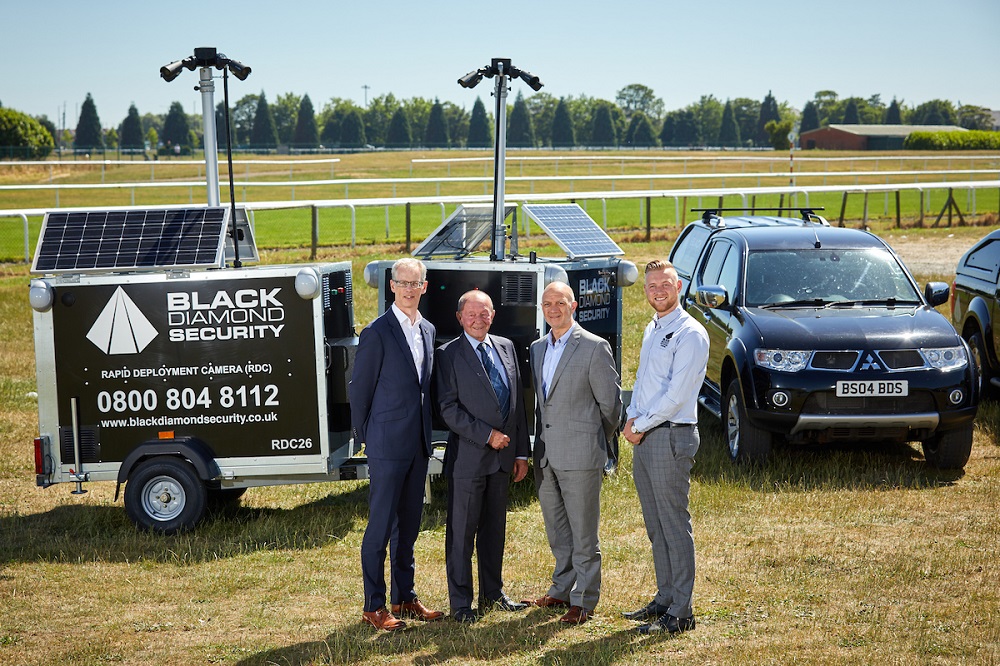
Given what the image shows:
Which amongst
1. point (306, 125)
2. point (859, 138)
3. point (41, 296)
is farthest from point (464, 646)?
point (306, 125)

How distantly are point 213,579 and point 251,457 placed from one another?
46.5 inches

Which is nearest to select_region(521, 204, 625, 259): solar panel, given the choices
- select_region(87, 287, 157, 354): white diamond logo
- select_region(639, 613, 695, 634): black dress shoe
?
select_region(87, 287, 157, 354): white diamond logo

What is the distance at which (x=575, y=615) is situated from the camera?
225 inches

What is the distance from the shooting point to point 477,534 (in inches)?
233

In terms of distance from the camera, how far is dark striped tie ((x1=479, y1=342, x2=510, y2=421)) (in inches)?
224

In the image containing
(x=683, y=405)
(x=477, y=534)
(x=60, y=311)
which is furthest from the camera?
(x=60, y=311)

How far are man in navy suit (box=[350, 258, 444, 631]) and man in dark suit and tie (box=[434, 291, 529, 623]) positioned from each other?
0.51 ft

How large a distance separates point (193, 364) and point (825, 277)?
5612 millimetres

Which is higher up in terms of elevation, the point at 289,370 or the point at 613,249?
the point at 613,249

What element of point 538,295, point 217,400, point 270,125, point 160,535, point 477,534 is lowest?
point 160,535

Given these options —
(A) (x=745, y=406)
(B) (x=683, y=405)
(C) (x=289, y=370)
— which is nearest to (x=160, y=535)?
(C) (x=289, y=370)

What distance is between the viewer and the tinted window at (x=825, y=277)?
31.6 ft

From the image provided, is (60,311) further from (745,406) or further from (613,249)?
(745,406)

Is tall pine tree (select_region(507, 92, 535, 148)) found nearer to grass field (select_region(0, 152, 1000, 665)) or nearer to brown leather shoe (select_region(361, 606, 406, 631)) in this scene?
grass field (select_region(0, 152, 1000, 665))
